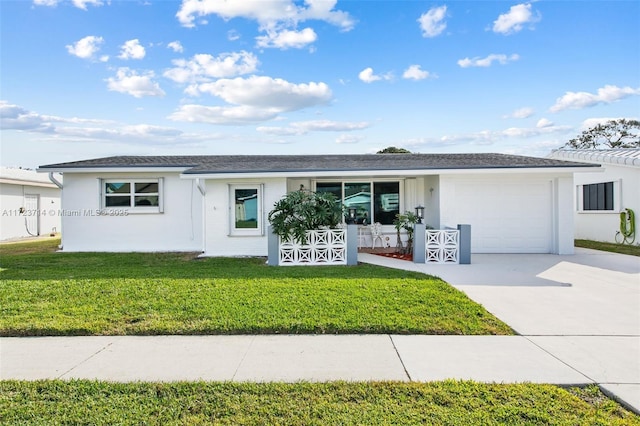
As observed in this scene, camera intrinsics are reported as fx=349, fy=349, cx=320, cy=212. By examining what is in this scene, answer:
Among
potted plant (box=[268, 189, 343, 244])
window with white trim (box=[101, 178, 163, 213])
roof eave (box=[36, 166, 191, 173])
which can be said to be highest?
roof eave (box=[36, 166, 191, 173])

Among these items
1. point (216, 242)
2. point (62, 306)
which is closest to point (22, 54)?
point (216, 242)

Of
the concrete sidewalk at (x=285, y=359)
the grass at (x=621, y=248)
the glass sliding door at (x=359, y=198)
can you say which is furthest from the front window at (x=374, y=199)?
the concrete sidewalk at (x=285, y=359)

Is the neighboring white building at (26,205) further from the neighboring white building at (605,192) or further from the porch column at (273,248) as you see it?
the neighboring white building at (605,192)

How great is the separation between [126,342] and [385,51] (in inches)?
553

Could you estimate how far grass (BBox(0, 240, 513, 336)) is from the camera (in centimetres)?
466

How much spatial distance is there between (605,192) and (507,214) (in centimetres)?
686

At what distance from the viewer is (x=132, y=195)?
12523mm

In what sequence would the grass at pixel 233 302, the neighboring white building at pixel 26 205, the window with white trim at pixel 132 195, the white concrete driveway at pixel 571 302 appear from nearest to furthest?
1. the white concrete driveway at pixel 571 302
2. the grass at pixel 233 302
3. the window with white trim at pixel 132 195
4. the neighboring white building at pixel 26 205

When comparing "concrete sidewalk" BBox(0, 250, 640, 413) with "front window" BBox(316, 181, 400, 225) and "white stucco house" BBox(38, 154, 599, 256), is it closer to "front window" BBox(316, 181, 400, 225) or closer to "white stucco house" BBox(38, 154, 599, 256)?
"white stucco house" BBox(38, 154, 599, 256)

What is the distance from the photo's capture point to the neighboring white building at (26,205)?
17.6 metres

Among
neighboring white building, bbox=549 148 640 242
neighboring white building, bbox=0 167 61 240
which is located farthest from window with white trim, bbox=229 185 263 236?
neighboring white building, bbox=0 167 61 240

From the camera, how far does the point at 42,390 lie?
10.4 ft

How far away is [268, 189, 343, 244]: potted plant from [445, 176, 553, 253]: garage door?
14.4ft

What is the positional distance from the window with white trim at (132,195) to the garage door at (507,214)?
34.2 feet
